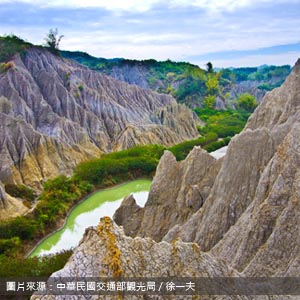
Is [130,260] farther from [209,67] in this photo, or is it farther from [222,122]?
[209,67]

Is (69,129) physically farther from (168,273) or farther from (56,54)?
(168,273)

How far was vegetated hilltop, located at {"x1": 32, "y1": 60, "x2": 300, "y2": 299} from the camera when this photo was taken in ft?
20.8

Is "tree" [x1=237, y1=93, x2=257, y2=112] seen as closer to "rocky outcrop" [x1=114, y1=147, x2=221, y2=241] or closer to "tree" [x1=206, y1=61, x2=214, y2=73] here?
"tree" [x1=206, y1=61, x2=214, y2=73]

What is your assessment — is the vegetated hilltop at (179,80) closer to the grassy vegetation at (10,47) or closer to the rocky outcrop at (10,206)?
the grassy vegetation at (10,47)

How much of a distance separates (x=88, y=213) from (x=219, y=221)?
461 inches

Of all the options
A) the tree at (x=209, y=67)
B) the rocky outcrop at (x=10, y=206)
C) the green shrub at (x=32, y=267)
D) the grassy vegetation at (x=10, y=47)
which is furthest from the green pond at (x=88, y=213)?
the tree at (x=209, y=67)

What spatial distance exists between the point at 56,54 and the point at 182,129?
616 inches

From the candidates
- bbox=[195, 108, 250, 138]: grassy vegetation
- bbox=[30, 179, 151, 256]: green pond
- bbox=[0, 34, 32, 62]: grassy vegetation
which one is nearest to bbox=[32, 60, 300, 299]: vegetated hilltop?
bbox=[30, 179, 151, 256]: green pond

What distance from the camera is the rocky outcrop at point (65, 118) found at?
1016 inches

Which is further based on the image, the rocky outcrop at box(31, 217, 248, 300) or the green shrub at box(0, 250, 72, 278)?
the green shrub at box(0, 250, 72, 278)

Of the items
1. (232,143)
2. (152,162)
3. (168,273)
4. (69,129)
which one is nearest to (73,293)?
(168,273)

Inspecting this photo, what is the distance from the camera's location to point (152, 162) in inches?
1070

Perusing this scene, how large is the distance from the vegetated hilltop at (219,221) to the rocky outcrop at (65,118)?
12645 mm

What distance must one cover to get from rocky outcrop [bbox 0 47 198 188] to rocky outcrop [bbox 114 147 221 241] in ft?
38.7
